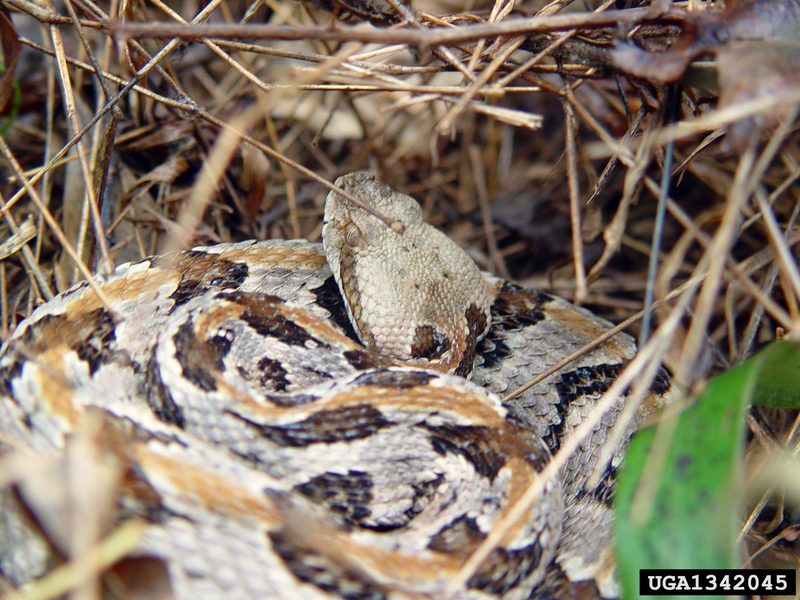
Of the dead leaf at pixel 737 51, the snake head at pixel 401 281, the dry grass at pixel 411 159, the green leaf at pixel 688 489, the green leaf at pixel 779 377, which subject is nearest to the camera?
the green leaf at pixel 688 489

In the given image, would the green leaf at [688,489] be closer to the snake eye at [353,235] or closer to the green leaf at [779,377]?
the green leaf at [779,377]

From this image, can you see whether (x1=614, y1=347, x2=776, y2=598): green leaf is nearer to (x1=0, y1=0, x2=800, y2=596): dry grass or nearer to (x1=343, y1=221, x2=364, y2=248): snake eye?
(x1=0, y1=0, x2=800, y2=596): dry grass

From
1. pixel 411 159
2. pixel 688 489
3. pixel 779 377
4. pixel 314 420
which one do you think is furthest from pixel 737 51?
pixel 411 159

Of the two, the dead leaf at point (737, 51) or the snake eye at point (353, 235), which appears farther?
the snake eye at point (353, 235)

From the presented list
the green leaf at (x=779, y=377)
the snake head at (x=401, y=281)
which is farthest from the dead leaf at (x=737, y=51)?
the snake head at (x=401, y=281)

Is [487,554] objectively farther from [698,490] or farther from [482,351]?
[482,351]

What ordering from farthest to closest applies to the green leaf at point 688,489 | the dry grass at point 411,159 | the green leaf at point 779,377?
the dry grass at point 411,159 → the green leaf at point 779,377 → the green leaf at point 688,489

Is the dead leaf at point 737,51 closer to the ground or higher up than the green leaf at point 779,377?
higher up
